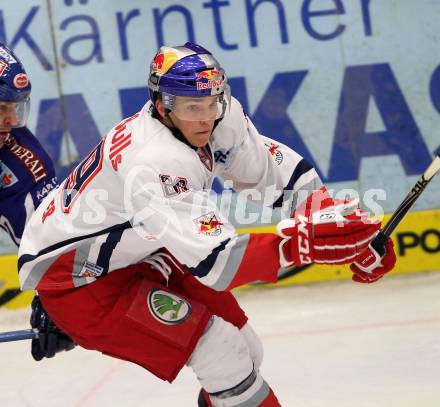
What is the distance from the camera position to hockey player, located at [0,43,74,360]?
3.34 meters

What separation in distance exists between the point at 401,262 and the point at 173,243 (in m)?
2.93

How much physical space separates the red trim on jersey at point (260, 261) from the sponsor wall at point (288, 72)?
2.82 m

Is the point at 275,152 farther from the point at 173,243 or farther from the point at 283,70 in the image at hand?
the point at 283,70

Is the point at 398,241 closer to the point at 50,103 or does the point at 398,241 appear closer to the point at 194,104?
the point at 50,103

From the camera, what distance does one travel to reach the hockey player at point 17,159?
131 inches

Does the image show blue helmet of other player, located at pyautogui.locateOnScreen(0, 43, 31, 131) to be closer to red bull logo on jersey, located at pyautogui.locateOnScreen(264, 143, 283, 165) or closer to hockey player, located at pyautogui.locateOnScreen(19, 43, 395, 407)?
hockey player, located at pyautogui.locateOnScreen(19, 43, 395, 407)

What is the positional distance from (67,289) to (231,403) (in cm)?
57

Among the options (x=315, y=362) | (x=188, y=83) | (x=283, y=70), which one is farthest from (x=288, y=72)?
→ (x=188, y=83)

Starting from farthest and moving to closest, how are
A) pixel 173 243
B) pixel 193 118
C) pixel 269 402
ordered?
pixel 269 402 → pixel 193 118 → pixel 173 243

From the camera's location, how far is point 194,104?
256 cm

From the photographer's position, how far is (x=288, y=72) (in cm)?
512

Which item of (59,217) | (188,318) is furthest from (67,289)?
(188,318)

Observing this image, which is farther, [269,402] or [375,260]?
[269,402]

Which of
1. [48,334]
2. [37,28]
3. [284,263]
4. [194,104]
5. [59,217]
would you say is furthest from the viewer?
[37,28]
